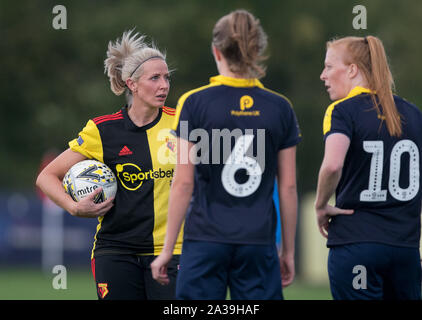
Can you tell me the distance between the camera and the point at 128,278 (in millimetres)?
5902

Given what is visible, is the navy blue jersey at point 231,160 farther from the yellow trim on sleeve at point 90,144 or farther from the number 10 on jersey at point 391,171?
the yellow trim on sleeve at point 90,144

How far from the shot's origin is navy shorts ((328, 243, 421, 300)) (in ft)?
16.9

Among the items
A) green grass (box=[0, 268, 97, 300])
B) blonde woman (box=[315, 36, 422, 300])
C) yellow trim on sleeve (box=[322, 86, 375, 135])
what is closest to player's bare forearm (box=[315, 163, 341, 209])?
blonde woman (box=[315, 36, 422, 300])

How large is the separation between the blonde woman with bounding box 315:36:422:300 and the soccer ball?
1518 millimetres

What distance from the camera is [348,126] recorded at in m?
5.19

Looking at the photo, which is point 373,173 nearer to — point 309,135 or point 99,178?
point 99,178

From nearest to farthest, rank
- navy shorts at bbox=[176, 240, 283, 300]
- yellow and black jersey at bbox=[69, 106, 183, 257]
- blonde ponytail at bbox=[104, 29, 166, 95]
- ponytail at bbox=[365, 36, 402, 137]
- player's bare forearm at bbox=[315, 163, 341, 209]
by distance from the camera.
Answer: navy shorts at bbox=[176, 240, 283, 300] < player's bare forearm at bbox=[315, 163, 341, 209] < ponytail at bbox=[365, 36, 402, 137] < yellow and black jersey at bbox=[69, 106, 183, 257] < blonde ponytail at bbox=[104, 29, 166, 95]

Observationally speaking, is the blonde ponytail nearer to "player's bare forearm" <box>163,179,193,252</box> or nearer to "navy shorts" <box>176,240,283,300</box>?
"player's bare forearm" <box>163,179,193,252</box>

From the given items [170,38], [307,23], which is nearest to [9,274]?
[170,38]

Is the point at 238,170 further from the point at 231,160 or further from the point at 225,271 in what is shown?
the point at 225,271

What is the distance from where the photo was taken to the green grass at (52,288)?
13.2 m

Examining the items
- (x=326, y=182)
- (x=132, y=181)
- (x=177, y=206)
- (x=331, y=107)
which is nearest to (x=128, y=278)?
(x=132, y=181)

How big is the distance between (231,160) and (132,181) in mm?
1447

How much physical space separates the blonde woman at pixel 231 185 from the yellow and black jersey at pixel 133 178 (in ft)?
3.82
